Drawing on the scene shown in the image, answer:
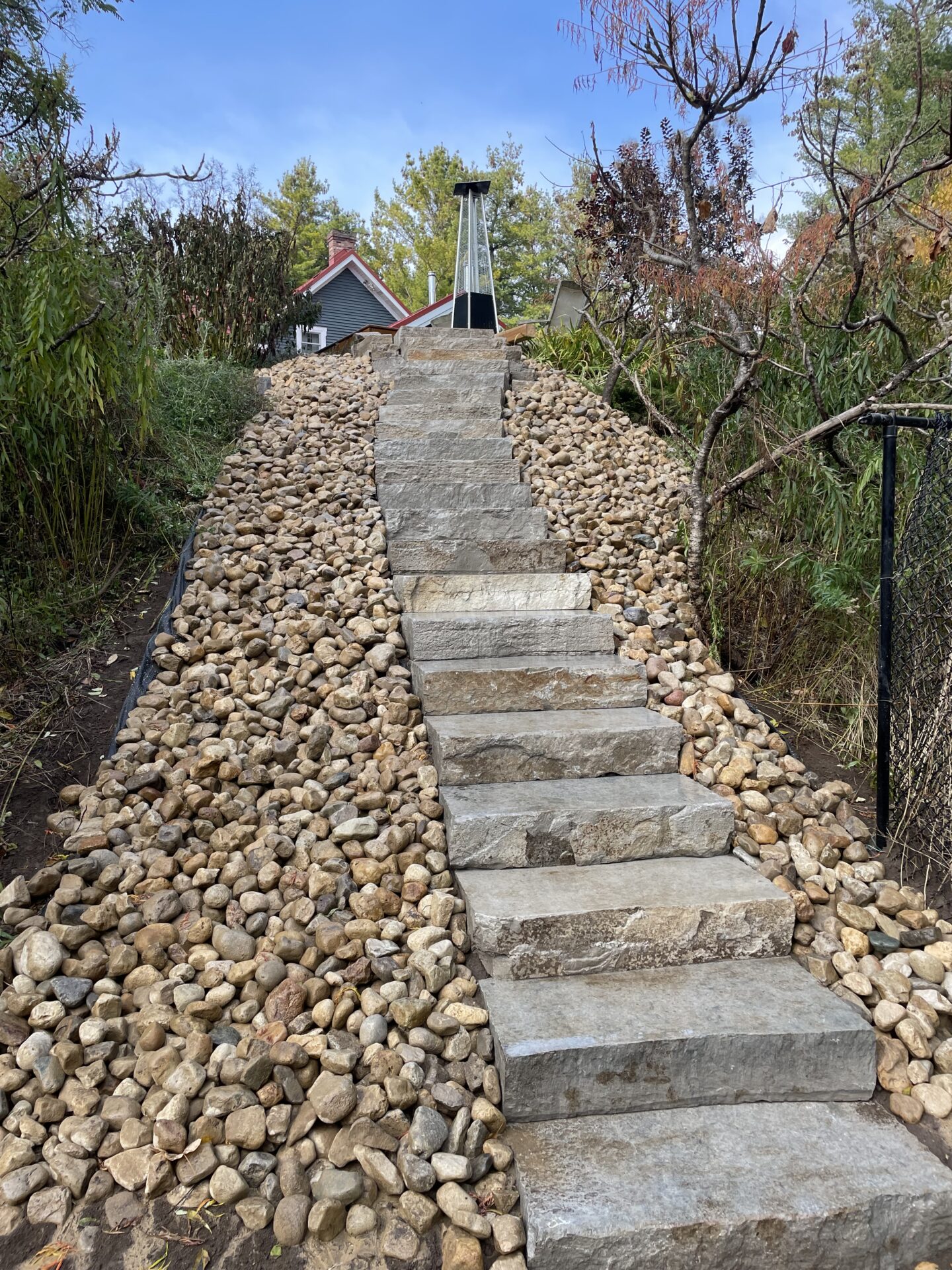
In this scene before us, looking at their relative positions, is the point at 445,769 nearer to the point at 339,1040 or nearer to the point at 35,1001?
the point at 339,1040

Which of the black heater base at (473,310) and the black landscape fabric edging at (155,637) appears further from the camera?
the black heater base at (473,310)

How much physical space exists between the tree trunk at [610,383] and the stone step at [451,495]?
4.52 ft

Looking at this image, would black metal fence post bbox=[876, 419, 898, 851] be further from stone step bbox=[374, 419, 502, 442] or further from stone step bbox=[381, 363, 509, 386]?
stone step bbox=[381, 363, 509, 386]

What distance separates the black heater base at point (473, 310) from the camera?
7961 millimetres

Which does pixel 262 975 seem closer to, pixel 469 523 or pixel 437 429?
pixel 469 523

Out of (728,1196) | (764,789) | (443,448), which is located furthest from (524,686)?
(443,448)

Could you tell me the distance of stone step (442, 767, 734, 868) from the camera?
205cm

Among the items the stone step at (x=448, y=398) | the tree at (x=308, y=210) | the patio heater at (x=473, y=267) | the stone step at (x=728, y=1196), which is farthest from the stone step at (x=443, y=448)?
the tree at (x=308, y=210)

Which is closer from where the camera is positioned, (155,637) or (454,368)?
(155,637)

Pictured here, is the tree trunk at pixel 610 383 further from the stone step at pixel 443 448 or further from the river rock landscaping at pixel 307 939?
the river rock landscaping at pixel 307 939

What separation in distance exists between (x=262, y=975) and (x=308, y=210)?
26022 millimetres

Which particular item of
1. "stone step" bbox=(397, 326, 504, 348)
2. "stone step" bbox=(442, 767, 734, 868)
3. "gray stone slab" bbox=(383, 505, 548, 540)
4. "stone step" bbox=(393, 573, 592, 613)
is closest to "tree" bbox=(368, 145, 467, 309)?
"stone step" bbox=(397, 326, 504, 348)

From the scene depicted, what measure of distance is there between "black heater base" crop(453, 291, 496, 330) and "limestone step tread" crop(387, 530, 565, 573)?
5335 millimetres

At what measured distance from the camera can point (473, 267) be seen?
781 centimetres
